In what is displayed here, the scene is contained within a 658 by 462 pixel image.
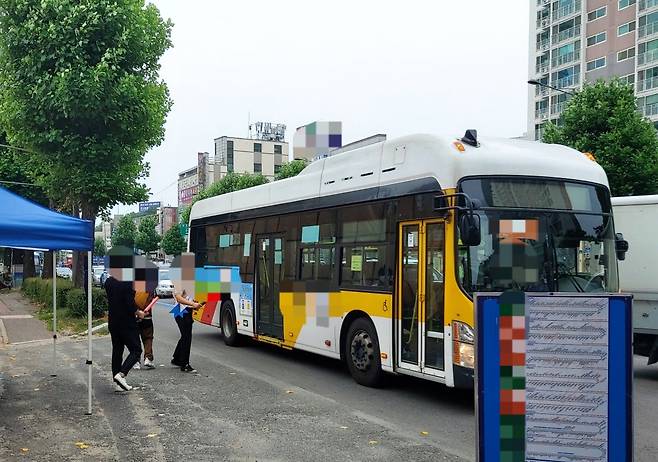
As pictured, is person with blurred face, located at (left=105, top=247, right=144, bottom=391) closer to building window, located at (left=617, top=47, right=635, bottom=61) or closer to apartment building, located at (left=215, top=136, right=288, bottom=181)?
building window, located at (left=617, top=47, right=635, bottom=61)

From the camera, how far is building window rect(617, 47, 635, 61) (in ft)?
186

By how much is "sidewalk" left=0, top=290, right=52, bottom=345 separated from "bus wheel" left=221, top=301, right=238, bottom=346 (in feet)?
15.4

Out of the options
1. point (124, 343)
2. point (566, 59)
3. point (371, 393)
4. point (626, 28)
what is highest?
point (626, 28)

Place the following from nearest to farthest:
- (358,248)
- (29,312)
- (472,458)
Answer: (472,458)
(358,248)
(29,312)

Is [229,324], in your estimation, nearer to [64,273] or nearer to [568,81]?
[64,273]

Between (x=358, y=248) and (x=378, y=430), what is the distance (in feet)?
9.98

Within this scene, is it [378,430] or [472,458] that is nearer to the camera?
[472,458]

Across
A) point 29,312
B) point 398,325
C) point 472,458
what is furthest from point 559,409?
point 29,312

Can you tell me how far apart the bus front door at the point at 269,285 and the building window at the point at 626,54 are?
55.4 m

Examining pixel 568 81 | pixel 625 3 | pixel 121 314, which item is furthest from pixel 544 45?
pixel 121 314

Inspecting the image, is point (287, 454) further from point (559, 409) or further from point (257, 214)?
point (257, 214)

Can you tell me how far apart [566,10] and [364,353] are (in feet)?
213

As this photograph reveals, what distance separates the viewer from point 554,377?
3.70m

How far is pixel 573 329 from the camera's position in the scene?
3.71 metres
